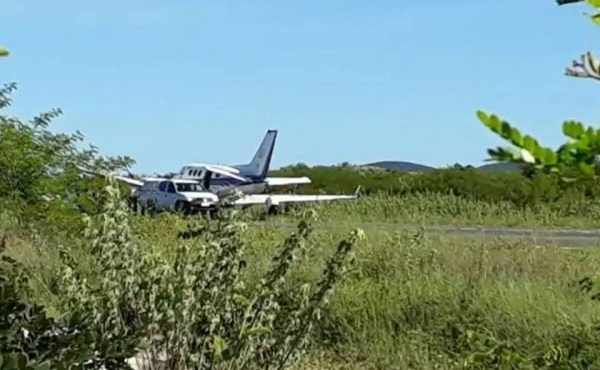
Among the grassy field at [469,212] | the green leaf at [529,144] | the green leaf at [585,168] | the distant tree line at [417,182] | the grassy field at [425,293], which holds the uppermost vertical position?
the distant tree line at [417,182]

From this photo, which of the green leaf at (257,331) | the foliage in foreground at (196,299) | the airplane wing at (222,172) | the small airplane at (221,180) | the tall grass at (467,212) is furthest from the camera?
the airplane wing at (222,172)

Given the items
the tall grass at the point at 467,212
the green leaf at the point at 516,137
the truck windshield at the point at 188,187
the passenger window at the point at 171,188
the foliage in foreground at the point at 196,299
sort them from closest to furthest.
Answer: the green leaf at the point at 516,137 → the foliage in foreground at the point at 196,299 → the tall grass at the point at 467,212 → the passenger window at the point at 171,188 → the truck windshield at the point at 188,187

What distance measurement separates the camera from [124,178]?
31.6 feet

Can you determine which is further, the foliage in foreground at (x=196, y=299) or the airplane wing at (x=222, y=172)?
the airplane wing at (x=222, y=172)

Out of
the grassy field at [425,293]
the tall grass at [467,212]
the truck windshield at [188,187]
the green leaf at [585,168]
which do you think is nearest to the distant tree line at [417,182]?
the tall grass at [467,212]

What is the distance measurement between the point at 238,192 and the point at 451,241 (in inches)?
187

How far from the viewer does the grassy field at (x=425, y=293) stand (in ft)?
22.5

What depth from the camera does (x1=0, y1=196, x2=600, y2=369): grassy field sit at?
Answer: 270 inches

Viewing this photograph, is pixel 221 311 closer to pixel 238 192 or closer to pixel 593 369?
pixel 238 192

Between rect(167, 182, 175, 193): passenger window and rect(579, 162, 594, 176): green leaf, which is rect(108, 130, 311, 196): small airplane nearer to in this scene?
rect(167, 182, 175, 193): passenger window

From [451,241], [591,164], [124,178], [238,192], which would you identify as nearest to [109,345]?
[591,164]

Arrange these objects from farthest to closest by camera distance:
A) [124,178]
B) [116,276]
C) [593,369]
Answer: [124,178] < [116,276] < [593,369]

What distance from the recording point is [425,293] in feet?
25.3

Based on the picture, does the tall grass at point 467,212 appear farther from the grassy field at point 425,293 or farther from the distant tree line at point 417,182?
the grassy field at point 425,293
